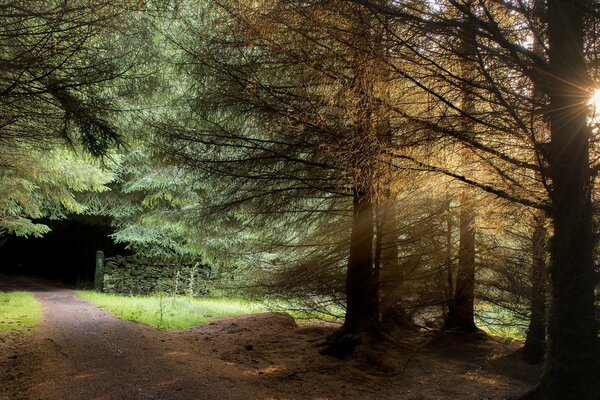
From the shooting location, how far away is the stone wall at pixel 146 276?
1703cm

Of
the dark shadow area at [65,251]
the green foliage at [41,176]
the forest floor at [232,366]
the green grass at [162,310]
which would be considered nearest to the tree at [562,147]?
the forest floor at [232,366]

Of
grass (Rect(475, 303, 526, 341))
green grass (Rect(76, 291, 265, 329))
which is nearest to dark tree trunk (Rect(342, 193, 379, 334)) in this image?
grass (Rect(475, 303, 526, 341))

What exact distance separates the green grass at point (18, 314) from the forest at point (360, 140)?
9.90ft

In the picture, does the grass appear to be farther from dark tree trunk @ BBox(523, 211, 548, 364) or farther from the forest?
dark tree trunk @ BBox(523, 211, 548, 364)

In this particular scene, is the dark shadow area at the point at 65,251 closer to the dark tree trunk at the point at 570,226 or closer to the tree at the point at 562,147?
the tree at the point at 562,147

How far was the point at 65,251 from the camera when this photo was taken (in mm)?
24688

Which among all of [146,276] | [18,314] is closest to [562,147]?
[18,314]

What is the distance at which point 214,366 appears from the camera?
23.1 feet

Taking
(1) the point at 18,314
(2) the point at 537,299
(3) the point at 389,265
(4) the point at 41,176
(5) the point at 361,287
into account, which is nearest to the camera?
(2) the point at 537,299

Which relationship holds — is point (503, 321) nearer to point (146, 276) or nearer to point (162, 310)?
point (162, 310)

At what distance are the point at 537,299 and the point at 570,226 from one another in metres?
4.55

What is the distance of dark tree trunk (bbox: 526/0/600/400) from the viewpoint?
4355 millimetres

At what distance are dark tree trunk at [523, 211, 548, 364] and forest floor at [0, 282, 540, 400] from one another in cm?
42

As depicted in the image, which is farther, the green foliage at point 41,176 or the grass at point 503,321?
the green foliage at point 41,176
